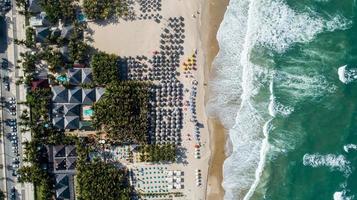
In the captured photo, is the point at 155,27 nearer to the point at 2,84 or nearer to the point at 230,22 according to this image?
the point at 230,22

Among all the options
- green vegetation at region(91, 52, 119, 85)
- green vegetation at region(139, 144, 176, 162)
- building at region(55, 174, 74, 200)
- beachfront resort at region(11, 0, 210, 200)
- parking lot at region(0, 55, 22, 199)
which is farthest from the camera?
building at region(55, 174, 74, 200)

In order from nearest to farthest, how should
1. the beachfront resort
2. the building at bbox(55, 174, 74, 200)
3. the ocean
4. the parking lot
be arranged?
1. the ocean
2. the beachfront resort
3. the parking lot
4. the building at bbox(55, 174, 74, 200)

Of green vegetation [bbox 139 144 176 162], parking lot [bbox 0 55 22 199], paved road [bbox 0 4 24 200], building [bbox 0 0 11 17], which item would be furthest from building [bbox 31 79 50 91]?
green vegetation [bbox 139 144 176 162]

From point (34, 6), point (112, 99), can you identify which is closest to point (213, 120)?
point (112, 99)

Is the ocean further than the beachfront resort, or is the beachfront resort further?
the beachfront resort

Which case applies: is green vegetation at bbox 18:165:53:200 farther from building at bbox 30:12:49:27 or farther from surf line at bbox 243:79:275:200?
surf line at bbox 243:79:275:200

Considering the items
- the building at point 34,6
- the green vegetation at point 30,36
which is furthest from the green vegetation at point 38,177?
the building at point 34,6

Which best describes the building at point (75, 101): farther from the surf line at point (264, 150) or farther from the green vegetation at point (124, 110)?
the surf line at point (264, 150)
